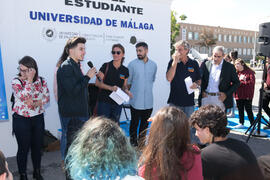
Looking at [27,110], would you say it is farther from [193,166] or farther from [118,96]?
[193,166]

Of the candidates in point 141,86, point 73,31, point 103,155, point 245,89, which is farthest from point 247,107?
point 103,155

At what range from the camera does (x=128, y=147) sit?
1335mm

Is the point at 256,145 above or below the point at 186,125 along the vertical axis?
below

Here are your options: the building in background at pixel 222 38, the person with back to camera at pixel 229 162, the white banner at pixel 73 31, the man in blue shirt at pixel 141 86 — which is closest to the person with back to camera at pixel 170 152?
the person with back to camera at pixel 229 162

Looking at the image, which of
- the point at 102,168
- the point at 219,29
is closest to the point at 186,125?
the point at 102,168

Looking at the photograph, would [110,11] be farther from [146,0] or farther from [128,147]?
[128,147]

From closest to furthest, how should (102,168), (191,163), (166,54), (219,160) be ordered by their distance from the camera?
1. (102,168)
2. (191,163)
3. (219,160)
4. (166,54)

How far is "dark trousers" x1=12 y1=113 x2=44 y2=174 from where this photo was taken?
3.14 metres

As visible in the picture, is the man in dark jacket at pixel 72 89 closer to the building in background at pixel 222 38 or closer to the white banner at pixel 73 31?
the white banner at pixel 73 31

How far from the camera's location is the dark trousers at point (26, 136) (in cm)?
314

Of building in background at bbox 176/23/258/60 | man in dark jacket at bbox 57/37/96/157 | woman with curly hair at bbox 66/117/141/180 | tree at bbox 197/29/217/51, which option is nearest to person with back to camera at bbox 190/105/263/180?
woman with curly hair at bbox 66/117/141/180

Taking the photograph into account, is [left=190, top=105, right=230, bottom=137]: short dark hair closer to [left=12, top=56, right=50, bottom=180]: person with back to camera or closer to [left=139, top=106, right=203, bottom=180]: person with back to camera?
[left=139, top=106, right=203, bottom=180]: person with back to camera

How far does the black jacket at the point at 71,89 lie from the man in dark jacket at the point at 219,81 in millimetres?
2774

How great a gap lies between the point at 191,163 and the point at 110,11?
464 centimetres
